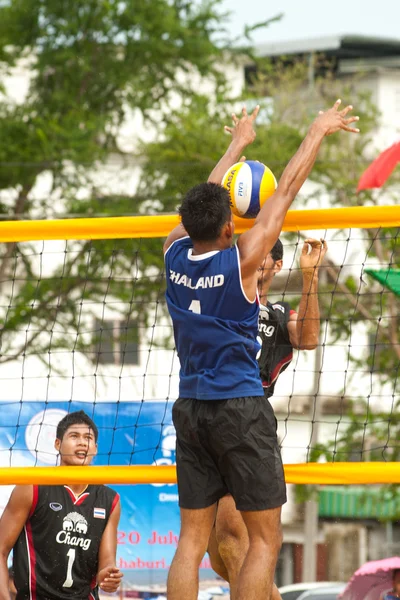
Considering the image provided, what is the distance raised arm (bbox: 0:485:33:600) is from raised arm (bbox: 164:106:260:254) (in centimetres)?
192

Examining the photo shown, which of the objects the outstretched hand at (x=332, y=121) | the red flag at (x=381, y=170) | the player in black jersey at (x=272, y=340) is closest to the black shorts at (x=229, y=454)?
the player in black jersey at (x=272, y=340)

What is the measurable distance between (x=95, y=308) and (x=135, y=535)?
12.9m

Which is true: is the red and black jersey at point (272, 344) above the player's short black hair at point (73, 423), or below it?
above

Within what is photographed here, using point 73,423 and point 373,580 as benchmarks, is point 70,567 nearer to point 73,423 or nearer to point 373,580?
point 73,423

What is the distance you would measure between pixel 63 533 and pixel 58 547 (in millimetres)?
93

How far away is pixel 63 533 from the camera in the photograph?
621 cm

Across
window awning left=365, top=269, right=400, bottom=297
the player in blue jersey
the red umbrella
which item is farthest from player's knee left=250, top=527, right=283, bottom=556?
window awning left=365, top=269, right=400, bottom=297

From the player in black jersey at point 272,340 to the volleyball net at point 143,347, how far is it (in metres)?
0.28

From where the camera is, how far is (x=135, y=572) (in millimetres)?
9109

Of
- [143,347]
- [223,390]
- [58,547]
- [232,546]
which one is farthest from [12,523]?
[143,347]

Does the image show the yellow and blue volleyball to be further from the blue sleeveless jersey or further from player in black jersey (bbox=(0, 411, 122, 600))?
player in black jersey (bbox=(0, 411, 122, 600))

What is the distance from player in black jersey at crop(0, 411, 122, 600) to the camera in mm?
6078

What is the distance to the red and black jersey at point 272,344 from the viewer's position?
5.86 meters

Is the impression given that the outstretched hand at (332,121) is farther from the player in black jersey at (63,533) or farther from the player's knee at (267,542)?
the player in black jersey at (63,533)
